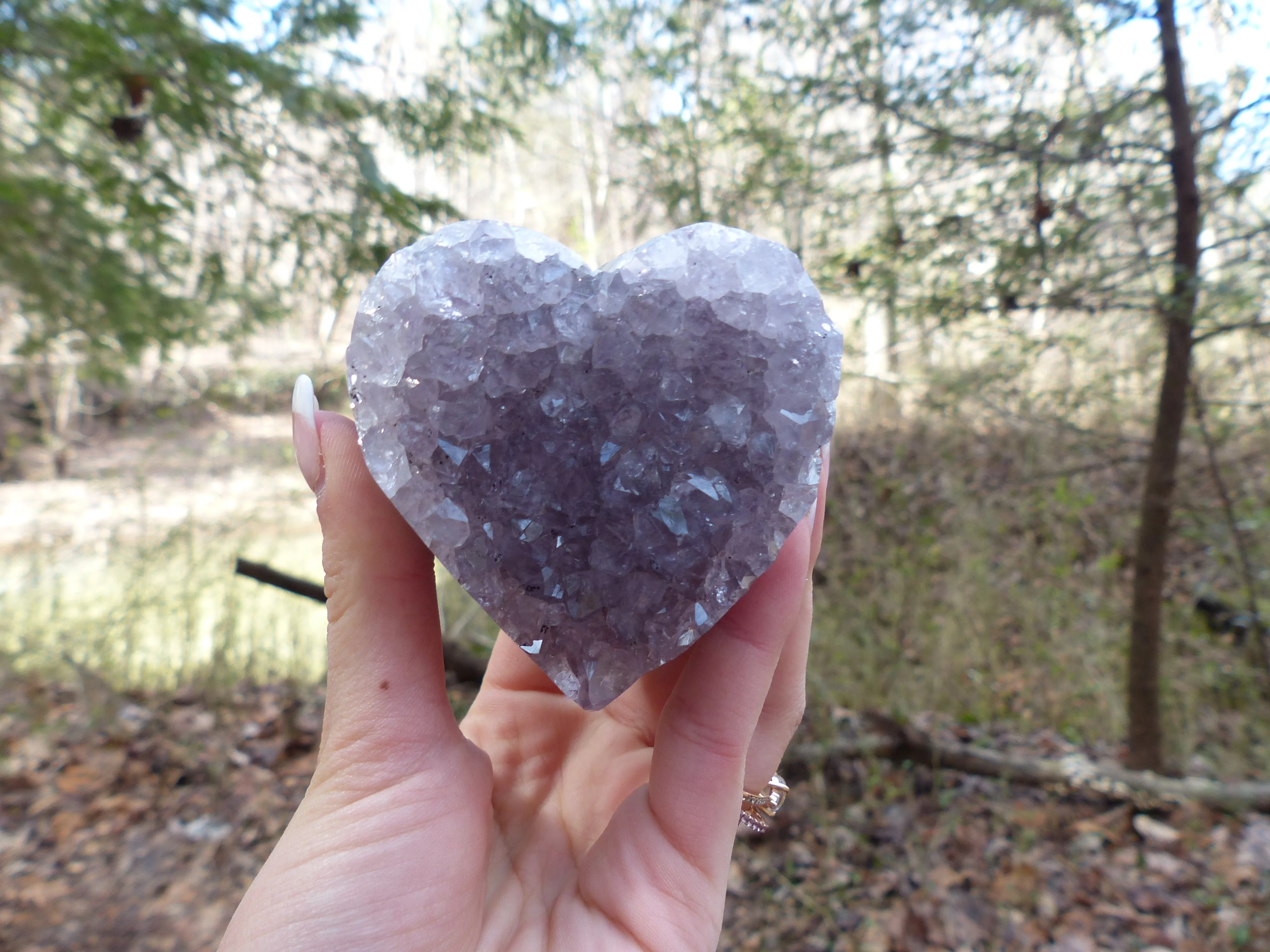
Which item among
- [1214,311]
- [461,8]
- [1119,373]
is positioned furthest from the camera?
[461,8]

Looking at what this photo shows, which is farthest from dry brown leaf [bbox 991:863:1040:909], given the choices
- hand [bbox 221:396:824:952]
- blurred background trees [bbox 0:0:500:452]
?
blurred background trees [bbox 0:0:500:452]

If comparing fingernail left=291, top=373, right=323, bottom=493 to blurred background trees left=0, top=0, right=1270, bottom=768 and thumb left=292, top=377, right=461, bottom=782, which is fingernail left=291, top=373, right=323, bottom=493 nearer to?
thumb left=292, top=377, right=461, bottom=782

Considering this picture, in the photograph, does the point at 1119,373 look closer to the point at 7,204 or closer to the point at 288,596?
the point at 7,204

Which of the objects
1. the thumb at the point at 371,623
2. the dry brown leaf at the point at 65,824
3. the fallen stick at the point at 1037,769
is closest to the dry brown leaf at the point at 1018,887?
the fallen stick at the point at 1037,769

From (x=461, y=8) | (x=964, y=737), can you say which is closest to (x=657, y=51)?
(x=461, y=8)

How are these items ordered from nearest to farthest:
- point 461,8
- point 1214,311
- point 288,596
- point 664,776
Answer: point 664,776 < point 1214,311 < point 461,8 < point 288,596

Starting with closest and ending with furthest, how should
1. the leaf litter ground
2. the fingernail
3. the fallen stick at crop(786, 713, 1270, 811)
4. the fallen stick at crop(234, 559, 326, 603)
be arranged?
1. the fingernail
2. the leaf litter ground
3. the fallen stick at crop(786, 713, 1270, 811)
4. the fallen stick at crop(234, 559, 326, 603)

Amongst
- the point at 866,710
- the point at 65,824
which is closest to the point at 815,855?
the point at 866,710

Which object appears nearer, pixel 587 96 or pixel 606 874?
pixel 606 874

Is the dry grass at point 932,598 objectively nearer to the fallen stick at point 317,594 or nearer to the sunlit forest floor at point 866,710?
the sunlit forest floor at point 866,710
